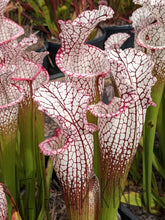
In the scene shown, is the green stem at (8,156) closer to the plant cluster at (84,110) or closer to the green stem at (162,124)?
the plant cluster at (84,110)

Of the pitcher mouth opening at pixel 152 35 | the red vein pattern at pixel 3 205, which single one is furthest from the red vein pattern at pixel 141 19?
the red vein pattern at pixel 3 205

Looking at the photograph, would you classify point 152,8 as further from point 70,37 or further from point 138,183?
point 138,183

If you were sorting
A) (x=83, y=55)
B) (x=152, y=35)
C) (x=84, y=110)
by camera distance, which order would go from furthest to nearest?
(x=152, y=35) < (x=83, y=55) < (x=84, y=110)

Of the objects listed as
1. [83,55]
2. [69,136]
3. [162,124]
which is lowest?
[162,124]

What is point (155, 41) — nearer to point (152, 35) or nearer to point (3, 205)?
point (152, 35)

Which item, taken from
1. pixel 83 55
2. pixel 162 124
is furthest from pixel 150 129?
pixel 83 55

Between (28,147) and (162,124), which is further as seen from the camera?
(162,124)

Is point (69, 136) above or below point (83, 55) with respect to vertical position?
below

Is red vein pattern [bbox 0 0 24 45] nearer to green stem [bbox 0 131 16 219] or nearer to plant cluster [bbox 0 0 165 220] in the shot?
plant cluster [bbox 0 0 165 220]
